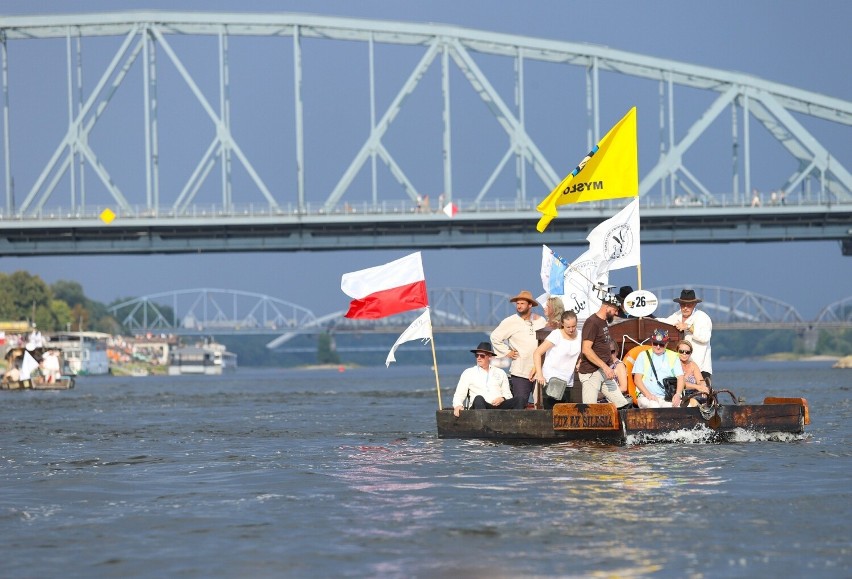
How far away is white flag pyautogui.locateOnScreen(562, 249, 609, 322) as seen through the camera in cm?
2175

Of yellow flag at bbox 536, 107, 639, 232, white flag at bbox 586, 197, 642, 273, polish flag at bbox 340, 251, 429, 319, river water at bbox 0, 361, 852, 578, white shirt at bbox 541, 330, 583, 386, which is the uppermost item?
yellow flag at bbox 536, 107, 639, 232

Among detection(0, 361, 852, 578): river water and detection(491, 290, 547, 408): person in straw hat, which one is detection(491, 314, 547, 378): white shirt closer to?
detection(491, 290, 547, 408): person in straw hat

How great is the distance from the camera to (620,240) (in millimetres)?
21578

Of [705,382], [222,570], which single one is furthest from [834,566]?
[705,382]

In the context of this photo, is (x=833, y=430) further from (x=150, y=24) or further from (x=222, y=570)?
(x=150, y=24)

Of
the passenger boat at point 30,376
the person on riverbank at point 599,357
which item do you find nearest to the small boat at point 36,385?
the passenger boat at point 30,376

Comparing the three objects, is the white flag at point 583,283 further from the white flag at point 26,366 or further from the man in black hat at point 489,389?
the white flag at point 26,366

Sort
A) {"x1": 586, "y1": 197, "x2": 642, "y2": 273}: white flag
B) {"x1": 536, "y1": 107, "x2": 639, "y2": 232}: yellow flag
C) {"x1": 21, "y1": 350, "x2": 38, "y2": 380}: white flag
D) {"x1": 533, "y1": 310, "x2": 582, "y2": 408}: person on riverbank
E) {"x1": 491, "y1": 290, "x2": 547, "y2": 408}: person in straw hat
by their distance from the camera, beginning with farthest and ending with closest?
{"x1": 21, "y1": 350, "x2": 38, "y2": 380}: white flag → {"x1": 536, "y1": 107, "x2": 639, "y2": 232}: yellow flag → {"x1": 586, "y1": 197, "x2": 642, "y2": 273}: white flag → {"x1": 491, "y1": 290, "x2": 547, "y2": 408}: person in straw hat → {"x1": 533, "y1": 310, "x2": 582, "y2": 408}: person on riverbank

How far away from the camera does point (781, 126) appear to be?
102 metres

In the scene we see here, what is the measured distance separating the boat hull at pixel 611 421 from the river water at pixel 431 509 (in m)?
0.20

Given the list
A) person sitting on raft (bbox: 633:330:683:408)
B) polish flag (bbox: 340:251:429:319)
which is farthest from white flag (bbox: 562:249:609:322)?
polish flag (bbox: 340:251:429:319)

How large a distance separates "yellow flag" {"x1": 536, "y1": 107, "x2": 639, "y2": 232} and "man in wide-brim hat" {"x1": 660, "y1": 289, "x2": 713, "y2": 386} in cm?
288

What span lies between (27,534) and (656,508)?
5313 millimetres

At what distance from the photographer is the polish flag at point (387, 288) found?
22172 millimetres
